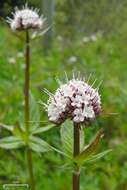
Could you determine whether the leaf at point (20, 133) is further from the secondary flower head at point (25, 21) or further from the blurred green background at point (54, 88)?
the secondary flower head at point (25, 21)

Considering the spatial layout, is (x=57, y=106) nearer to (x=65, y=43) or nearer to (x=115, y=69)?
(x=115, y=69)

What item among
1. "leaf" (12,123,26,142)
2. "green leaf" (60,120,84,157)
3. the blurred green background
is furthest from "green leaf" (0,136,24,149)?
"green leaf" (60,120,84,157)

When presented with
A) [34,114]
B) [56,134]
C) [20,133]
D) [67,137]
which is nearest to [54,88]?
[56,134]

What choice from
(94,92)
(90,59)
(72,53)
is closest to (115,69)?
(90,59)

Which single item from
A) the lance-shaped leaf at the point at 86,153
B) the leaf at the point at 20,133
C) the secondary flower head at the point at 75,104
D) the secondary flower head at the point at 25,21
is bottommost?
the lance-shaped leaf at the point at 86,153

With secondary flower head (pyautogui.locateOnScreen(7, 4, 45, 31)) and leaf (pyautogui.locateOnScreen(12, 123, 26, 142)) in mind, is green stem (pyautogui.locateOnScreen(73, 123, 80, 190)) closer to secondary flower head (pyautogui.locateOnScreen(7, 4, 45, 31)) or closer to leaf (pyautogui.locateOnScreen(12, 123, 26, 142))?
leaf (pyautogui.locateOnScreen(12, 123, 26, 142))

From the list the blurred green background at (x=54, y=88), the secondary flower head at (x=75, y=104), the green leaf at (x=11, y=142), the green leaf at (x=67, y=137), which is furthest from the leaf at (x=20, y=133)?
the secondary flower head at (x=75, y=104)

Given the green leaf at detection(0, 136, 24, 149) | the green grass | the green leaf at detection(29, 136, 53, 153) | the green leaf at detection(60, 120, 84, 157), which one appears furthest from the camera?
the green grass

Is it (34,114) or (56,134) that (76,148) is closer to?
(34,114)
